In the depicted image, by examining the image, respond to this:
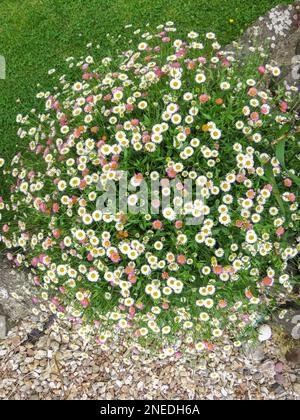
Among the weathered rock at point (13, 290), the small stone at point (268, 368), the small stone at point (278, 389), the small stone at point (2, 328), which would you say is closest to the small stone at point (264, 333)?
the small stone at point (268, 368)

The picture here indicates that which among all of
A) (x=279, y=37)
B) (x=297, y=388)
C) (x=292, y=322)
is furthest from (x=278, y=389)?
(x=279, y=37)

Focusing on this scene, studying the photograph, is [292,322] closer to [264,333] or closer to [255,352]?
[264,333]

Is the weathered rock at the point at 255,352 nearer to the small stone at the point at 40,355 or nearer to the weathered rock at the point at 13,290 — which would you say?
the small stone at the point at 40,355

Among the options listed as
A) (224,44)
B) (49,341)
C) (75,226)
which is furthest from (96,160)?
(224,44)

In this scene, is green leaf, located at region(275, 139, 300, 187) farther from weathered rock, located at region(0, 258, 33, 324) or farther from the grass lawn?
the grass lawn

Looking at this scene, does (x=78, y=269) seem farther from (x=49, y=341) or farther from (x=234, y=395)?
(x=234, y=395)

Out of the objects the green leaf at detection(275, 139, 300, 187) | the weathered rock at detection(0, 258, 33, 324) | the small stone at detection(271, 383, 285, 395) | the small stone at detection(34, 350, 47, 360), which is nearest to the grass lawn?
the weathered rock at detection(0, 258, 33, 324)
